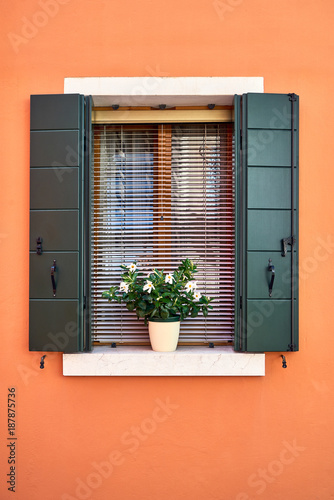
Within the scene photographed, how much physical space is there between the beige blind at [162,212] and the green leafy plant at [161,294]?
0.44ft

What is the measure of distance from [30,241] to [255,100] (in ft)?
5.03

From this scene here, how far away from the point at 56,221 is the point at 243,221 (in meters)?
1.08

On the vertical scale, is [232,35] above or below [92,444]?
above

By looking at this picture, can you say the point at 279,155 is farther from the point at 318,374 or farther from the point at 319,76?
the point at 318,374

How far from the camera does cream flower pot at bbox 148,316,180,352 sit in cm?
249

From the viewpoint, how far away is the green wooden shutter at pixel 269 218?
8.09ft

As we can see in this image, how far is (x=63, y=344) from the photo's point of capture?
2457mm

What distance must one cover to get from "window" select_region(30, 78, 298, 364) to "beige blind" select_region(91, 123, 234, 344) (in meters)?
0.19

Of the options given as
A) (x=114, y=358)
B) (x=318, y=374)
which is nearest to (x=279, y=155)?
(x=318, y=374)

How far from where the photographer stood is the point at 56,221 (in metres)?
2.49

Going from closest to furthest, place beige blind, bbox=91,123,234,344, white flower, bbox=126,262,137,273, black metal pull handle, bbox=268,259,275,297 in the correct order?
black metal pull handle, bbox=268,259,275,297, white flower, bbox=126,262,137,273, beige blind, bbox=91,123,234,344

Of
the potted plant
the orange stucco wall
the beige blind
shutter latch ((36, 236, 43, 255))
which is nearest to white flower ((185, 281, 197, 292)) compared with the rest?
the potted plant

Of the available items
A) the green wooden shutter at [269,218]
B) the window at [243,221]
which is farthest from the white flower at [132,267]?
the green wooden shutter at [269,218]

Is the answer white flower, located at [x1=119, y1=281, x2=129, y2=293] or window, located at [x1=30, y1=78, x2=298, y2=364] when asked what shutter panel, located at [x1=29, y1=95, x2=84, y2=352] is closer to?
window, located at [x1=30, y1=78, x2=298, y2=364]
